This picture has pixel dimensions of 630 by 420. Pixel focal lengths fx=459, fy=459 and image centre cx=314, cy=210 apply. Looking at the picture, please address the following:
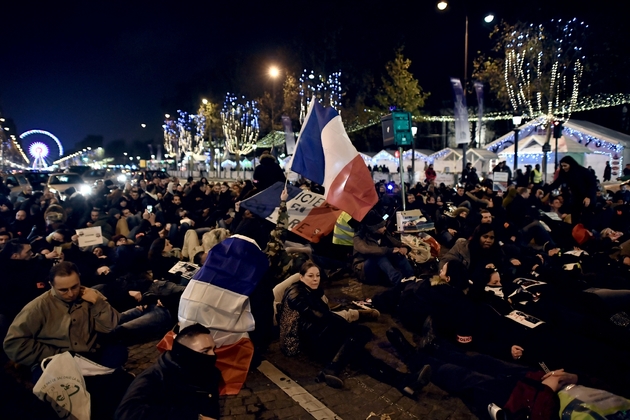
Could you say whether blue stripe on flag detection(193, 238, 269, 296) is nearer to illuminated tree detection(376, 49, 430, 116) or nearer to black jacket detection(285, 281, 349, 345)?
black jacket detection(285, 281, 349, 345)

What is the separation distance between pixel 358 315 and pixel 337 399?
1.78m

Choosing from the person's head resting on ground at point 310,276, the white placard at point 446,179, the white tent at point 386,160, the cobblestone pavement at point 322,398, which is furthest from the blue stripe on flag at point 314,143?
the white tent at point 386,160

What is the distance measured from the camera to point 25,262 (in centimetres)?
562

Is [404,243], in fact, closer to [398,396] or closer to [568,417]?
[398,396]

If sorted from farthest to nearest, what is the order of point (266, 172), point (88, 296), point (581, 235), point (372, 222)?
point (581, 235) → point (372, 222) → point (266, 172) → point (88, 296)

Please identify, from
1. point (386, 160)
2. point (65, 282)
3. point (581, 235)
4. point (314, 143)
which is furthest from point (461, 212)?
point (386, 160)

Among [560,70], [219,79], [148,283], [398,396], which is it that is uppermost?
[219,79]

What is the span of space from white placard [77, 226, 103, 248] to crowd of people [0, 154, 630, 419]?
11 centimetres

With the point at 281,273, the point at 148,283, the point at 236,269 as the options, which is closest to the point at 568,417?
the point at 236,269

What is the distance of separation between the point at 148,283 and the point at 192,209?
22.9 ft

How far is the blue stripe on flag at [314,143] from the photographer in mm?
6457

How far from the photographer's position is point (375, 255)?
8.18 meters

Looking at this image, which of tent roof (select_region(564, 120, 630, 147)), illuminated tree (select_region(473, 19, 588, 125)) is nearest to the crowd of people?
tent roof (select_region(564, 120, 630, 147))

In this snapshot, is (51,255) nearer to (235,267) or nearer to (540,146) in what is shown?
(235,267)
